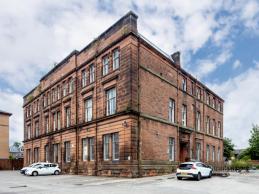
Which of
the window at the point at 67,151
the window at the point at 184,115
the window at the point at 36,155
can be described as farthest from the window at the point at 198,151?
the window at the point at 36,155

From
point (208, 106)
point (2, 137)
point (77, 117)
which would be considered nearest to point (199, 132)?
point (208, 106)

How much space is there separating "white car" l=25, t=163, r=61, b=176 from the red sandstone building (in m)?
1.10

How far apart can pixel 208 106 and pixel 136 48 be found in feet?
70.9

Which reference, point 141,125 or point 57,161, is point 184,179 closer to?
point 141,125

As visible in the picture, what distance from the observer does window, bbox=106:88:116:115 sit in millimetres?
29656

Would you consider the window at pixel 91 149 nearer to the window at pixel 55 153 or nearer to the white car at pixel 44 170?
the white car at pixel 44 170

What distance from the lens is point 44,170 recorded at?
3591 centimetres

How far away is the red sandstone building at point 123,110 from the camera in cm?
2759

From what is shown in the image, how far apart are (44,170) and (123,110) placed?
1387 cm

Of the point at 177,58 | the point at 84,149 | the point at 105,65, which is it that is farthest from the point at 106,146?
the point at 177,58

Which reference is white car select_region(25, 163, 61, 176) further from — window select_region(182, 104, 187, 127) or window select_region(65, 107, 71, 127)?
window select_region(182, 104, 187, 127)

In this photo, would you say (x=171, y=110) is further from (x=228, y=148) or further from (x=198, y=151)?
(x=228, y=148)

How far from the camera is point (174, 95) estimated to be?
113 ft

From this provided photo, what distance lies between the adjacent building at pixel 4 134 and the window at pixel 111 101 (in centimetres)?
4559
